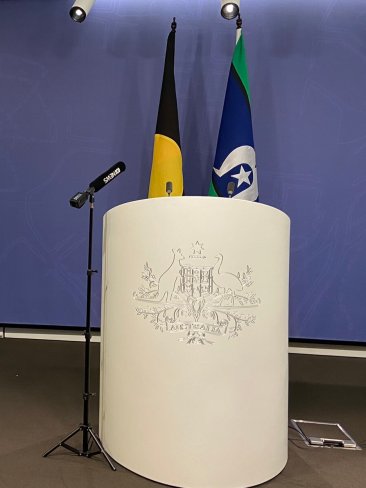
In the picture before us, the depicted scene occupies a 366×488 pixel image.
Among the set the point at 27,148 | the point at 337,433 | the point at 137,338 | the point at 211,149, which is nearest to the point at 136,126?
the point at 211,149

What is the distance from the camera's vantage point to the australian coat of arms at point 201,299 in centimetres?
179

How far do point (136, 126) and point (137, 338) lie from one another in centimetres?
193

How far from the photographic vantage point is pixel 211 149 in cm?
326

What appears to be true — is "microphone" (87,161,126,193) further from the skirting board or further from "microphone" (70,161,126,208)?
the skirting board

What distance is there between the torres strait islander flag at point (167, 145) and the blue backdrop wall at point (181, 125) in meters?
0.30

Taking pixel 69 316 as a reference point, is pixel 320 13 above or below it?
above

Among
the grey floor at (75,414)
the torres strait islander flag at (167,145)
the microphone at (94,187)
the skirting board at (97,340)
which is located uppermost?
the torres strait islander flag at (167,145)

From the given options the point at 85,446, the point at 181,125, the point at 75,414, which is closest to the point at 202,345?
the point at 85,446

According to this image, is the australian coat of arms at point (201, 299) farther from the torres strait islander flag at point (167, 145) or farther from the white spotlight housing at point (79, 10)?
the white spotlight housing at point (79, 10)

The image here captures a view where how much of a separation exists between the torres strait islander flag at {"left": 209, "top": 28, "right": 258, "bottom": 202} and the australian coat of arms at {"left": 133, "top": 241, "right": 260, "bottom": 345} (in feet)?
3.56

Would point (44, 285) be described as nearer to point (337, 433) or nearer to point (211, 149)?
point (211, 149)

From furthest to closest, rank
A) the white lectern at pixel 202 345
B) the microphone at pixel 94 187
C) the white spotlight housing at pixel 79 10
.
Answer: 1. the white spotlight housing at pixel 79 10
2. the microphone at pixel 94 187
3. the white lectern at pixel 202 345

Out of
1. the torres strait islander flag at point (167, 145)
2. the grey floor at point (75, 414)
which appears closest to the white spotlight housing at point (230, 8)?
the torres strait islander flag at point (167, 145)

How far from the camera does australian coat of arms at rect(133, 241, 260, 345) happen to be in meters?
1.79
